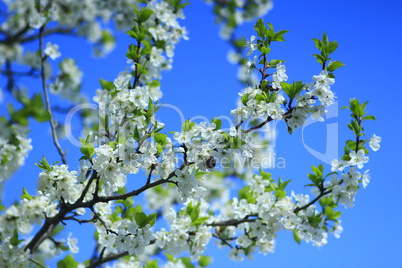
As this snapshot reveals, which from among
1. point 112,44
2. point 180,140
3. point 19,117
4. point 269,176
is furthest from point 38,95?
point 112,44

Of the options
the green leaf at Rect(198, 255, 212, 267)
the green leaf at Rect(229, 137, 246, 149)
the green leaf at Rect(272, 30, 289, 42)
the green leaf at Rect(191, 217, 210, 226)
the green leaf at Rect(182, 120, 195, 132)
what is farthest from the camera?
the green leaf at Rect(198, 255, 212, 267)

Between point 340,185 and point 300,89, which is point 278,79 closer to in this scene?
point 300,89

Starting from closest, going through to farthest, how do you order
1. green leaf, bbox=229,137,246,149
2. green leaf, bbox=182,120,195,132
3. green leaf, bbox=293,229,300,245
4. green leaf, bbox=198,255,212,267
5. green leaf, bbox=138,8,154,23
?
1. green leaf, bbox=229,137,246,149
2. green leaf, bbox=182,120,195,132
3. green leaf, bbox=138,8,154,23
4. green leaf, bbox=293,229,300,245
5. green leaf, bbox=198,255,212,267

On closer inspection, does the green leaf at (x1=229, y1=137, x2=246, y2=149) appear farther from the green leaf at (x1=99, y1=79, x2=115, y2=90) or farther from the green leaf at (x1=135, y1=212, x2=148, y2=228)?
the green leaf at (x1=99, y1=79, x2=115, y2=90)

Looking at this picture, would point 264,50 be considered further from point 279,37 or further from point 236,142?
point 236,142

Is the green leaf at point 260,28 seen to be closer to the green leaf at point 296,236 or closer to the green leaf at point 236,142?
the green leaf at point 236,142

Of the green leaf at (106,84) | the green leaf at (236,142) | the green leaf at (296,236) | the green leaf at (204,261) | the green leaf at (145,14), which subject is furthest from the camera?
the green leaf at (204,261)

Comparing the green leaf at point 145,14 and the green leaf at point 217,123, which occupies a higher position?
the green leaf at point 145,14

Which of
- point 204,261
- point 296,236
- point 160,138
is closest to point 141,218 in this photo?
point 160,138

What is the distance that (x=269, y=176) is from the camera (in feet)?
13.8

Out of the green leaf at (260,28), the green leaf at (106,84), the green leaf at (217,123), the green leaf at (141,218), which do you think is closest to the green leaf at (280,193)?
the green leaf at (217,123)

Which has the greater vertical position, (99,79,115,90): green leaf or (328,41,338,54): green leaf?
(99,79,115,90): green leaf

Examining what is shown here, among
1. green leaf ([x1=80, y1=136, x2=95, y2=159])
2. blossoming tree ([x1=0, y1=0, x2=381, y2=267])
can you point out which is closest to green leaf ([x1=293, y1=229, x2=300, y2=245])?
blossoming tree ([x1=0, y1=0, x2=381, y2=267])

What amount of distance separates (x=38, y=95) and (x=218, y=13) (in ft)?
22.3
